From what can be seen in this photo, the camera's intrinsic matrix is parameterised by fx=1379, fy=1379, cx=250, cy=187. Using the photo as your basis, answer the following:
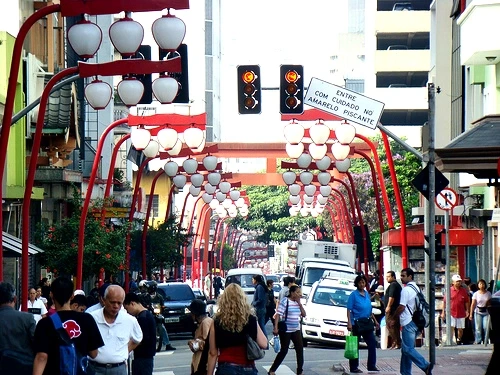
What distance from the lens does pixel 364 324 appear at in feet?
78.7

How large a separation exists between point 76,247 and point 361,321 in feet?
47.7

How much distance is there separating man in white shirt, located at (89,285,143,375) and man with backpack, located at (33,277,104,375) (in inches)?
49.9

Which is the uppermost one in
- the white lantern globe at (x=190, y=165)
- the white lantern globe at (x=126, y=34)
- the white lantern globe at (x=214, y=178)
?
the white lantern globe at (x=126, y=34)

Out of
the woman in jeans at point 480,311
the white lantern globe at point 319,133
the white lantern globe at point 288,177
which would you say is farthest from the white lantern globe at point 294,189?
the woman in jeans at point 480,311

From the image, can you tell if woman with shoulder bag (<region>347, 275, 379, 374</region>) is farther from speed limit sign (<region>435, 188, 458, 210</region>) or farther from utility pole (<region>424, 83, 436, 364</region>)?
speed limit sign (<region>435, 188, 458, 210</region>)

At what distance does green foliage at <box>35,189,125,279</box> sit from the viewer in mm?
37062

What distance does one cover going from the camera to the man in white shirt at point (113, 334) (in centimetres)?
1348

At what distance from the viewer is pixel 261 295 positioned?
32.3 m

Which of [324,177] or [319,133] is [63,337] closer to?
[319,133]

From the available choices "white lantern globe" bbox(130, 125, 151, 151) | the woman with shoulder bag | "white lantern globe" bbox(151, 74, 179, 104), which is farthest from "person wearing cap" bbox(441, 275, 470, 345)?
"white lantern globe" bbox(151, 74, 179, 104)

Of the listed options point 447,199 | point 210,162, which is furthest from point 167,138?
point 210,162

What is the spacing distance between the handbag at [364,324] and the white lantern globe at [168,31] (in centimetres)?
909

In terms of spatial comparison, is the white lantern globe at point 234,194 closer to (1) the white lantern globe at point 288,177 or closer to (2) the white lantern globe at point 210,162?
(1) the white lantern globe at point 288,177

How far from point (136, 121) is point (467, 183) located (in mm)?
10650
